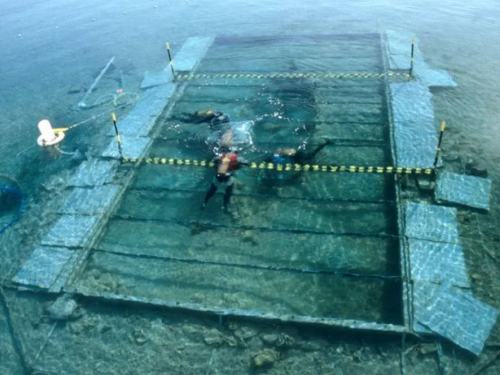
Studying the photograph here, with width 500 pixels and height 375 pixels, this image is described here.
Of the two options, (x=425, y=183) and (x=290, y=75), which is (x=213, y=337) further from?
(x=290, y=75)

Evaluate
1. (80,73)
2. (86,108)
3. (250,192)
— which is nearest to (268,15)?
(80,73)

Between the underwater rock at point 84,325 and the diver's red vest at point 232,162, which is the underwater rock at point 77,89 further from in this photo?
the underwater rock at point 84,325

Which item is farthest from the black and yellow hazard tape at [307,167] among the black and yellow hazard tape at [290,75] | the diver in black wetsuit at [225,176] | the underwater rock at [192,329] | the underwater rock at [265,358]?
the black and yellow hazard tape at [290,75]

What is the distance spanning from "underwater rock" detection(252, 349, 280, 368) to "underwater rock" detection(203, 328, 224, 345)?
897mm

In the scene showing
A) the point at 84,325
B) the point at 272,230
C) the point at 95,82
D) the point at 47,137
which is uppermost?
the point at 95,82

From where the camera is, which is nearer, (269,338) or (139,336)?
(269,338)

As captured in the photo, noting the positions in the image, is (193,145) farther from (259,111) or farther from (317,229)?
(317,229)

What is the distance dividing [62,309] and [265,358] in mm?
5025

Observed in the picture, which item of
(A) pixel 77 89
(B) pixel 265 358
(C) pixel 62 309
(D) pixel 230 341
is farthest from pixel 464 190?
(A) pixel 77 89

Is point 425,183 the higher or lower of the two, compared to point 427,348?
higher

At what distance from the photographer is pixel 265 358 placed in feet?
26.4

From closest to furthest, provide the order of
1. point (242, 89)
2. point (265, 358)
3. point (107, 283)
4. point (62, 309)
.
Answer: point (265, 358) → point (62, 309) → point (107, 283) → point (242, 89)

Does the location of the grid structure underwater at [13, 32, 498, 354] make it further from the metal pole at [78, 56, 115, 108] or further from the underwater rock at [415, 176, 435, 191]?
the metal pole at [78, 56, 115, 108]

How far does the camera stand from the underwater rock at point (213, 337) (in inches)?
335
